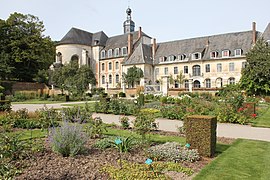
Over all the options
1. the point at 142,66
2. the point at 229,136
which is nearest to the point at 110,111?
the point at 229,136

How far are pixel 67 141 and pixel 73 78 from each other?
1153 inches

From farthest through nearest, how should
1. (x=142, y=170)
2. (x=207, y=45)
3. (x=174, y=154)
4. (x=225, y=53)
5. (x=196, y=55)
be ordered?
(x=207, y=45)
(x=196, y=55)
(x=225, y=53)
(x=174, y=154)
(x=142, y=170)

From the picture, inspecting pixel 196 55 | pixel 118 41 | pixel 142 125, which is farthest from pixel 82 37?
pixel 142 125

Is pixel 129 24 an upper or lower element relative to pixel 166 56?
upper

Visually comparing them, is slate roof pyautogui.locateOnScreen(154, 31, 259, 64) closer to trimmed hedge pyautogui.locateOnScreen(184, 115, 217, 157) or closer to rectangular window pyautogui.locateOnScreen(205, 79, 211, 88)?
rectangular window pyautogui.locateOnScreen(205, 79, 211, 88)

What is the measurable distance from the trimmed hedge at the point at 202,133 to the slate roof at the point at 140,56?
3751 centimetres

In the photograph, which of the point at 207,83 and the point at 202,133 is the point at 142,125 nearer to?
the point at 202,133

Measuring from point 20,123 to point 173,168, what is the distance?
7.38m

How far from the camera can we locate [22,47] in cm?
3900

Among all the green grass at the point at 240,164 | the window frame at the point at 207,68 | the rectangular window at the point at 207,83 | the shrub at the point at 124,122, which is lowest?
the green grass at the point at 240,164

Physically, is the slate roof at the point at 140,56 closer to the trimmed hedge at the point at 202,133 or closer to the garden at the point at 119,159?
the garden at the point at 119,159

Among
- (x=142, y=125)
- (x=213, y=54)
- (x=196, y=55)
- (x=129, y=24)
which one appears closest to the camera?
(x=142, y=125)

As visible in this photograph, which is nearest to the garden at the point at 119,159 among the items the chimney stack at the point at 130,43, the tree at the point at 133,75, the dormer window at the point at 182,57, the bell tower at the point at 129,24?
the tree at the point at 133,75

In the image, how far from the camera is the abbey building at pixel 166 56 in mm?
37844
